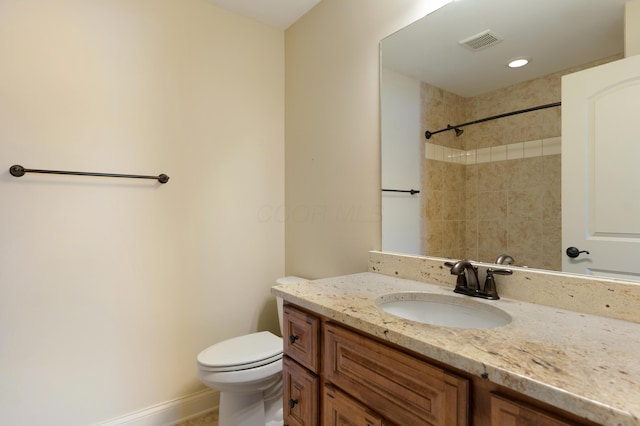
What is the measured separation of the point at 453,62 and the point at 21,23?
191 centimetres

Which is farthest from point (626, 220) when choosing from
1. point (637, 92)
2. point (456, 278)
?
point (456, 278)

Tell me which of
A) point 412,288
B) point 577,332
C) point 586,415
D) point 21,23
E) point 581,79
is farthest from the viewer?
point 21,23

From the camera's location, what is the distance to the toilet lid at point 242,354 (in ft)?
4.66

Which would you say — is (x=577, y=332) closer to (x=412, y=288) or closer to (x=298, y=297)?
(x=412, y=288)

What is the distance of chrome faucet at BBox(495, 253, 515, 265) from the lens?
1068 millimetres

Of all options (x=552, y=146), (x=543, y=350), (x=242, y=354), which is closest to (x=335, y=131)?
(x=552, y=146)

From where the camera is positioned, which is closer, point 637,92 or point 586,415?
point 586,415

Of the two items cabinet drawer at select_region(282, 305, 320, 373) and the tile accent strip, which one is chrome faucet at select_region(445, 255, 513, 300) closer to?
the tile accent strip

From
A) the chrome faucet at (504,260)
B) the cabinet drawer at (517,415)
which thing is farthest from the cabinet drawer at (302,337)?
the chrome faucet at (504,260)

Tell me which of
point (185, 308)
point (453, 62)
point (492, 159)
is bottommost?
point (185, 308)

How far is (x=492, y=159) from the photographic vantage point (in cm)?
115

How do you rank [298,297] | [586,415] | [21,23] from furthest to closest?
[21,23], [298,297], [586,415]

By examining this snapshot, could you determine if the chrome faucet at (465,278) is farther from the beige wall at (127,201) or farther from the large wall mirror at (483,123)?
the beige wall at (127,201)

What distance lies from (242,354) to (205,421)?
2.10 feet
